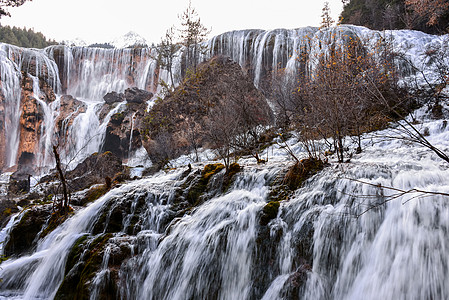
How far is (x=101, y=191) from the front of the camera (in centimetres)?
887

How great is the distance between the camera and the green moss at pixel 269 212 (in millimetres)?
4633

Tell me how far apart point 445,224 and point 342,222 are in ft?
4.00

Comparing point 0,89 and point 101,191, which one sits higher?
point 0,89

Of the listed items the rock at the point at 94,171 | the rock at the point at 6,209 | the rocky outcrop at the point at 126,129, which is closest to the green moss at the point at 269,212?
the rock at the point at 6,209

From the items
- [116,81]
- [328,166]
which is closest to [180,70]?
[116,81]

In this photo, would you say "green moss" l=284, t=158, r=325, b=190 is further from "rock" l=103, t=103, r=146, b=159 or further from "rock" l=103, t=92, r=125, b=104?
"rock" l=103, t=92, r=125, b=104

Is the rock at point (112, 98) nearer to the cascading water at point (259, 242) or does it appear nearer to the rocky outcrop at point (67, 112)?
the rocky outcrop at point (67, 112)

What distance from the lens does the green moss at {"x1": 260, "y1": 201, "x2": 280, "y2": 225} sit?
4.63 meters

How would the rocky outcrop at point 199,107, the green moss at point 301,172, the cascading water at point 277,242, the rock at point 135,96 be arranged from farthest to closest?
1. the rock at point 135,96
2. the rocky outcrop at point 199,107
3. the green moss at point 301,172
4. the cascading water at point 277,242

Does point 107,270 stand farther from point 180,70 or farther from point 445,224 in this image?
point 180,70

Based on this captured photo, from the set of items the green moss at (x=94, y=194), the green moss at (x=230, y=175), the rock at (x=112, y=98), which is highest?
the rock at (x=112, y=98)

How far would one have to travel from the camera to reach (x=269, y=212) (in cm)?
471

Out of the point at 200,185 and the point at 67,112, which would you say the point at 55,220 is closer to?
the point at 200,185

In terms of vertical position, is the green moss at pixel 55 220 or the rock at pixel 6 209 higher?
the green moss at pixel 55 220
